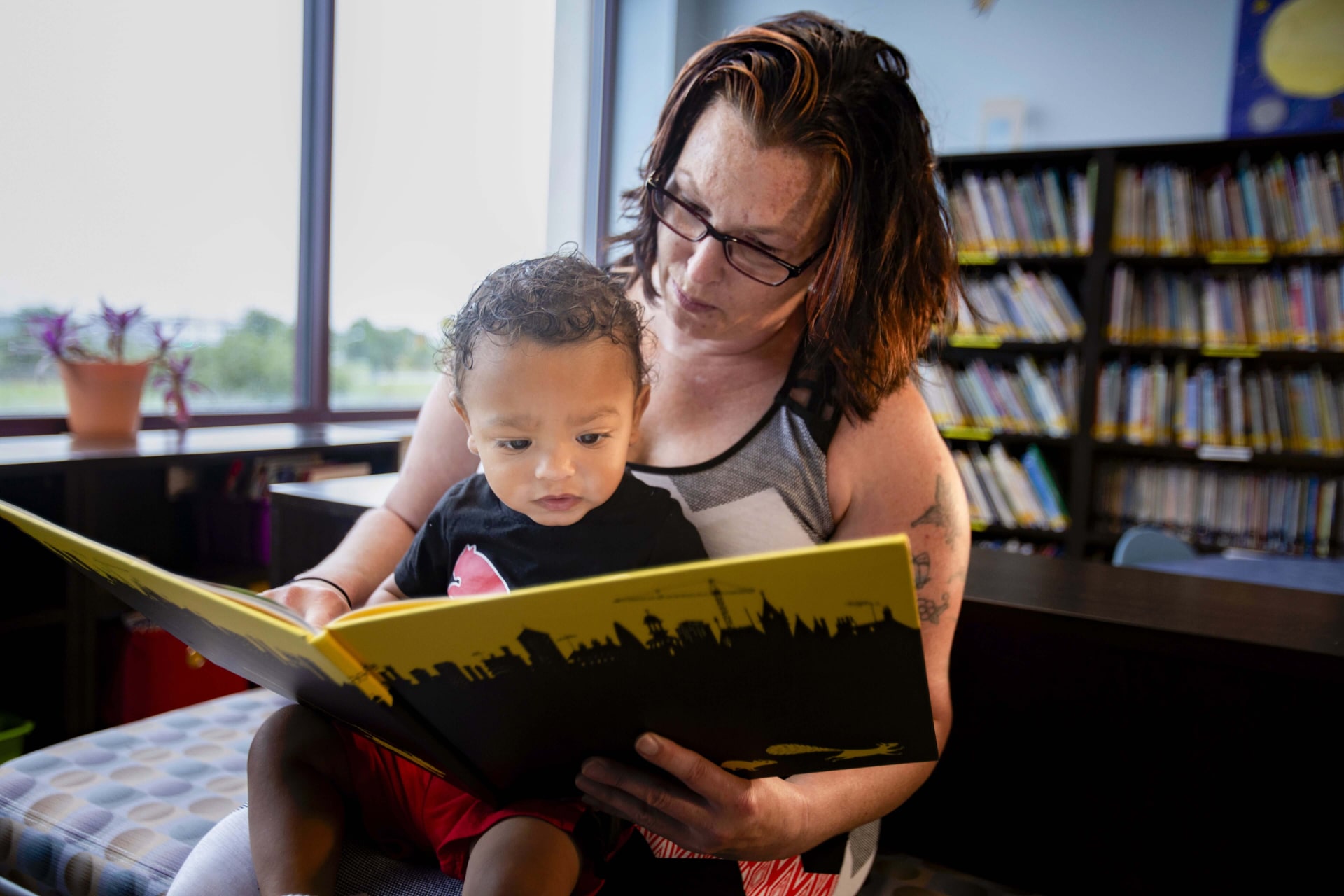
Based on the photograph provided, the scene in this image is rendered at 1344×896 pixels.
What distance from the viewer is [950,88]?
15.0 ft

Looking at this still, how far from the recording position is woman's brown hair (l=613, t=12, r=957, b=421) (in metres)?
1.08

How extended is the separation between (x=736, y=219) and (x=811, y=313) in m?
0.16

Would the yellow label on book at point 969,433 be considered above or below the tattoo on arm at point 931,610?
below

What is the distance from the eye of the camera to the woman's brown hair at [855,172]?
1.08 meters

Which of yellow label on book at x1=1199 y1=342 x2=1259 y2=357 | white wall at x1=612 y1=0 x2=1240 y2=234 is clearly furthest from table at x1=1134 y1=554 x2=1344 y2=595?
white wall at x1=612 y1=0 x2=1240 y2=234

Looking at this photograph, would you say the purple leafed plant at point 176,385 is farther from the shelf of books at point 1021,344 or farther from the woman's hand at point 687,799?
the shelf of books at point 1021,344

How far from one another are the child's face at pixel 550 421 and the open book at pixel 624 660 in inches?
11.9

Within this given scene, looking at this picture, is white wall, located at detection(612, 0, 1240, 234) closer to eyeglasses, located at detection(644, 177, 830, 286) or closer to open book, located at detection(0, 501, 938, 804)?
eyeglasses, located at detection(644, 177, 830, 286)

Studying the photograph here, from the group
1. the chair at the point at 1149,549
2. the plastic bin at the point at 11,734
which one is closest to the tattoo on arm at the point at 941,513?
the chair at the point at 1149,549

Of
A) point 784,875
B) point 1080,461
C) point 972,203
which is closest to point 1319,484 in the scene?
point 1080,461

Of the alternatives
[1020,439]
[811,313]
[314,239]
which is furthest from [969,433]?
[811,313]

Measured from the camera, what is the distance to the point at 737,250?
111 centimetres

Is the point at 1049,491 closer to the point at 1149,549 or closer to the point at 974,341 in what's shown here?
the point at 974,341

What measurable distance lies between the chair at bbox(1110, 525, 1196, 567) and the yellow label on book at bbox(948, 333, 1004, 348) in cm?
144
